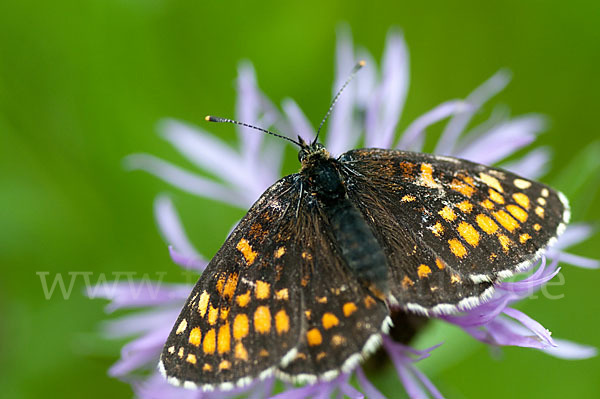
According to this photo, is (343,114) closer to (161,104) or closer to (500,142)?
(500,142)

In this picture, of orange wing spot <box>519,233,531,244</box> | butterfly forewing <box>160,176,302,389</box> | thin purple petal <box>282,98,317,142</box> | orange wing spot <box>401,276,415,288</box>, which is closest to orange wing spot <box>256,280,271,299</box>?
butterfly forewing <box>160,176,302,389</box>

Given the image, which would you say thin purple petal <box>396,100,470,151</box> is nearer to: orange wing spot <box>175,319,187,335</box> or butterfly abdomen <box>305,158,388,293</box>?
butterfly abdomen <box>305,158,388,293</box>

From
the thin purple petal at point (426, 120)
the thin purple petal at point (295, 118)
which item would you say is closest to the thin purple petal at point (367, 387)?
the thin purple petal at point (426, 120)

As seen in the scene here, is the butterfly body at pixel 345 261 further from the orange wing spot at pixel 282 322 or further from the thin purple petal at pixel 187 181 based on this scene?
the thin purple petal at pixel 187 181

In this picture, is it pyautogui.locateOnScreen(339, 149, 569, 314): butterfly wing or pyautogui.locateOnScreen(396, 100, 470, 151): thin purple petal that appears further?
pyautogui.locateOnScreen(396, 100, 470, 151): thin purple petal

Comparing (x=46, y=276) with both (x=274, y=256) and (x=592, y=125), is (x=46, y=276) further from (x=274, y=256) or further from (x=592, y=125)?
(x=592, y=125)

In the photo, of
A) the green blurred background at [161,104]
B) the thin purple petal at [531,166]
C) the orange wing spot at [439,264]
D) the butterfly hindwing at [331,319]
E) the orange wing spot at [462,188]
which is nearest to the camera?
the butterfly hindwing at [331,319]
